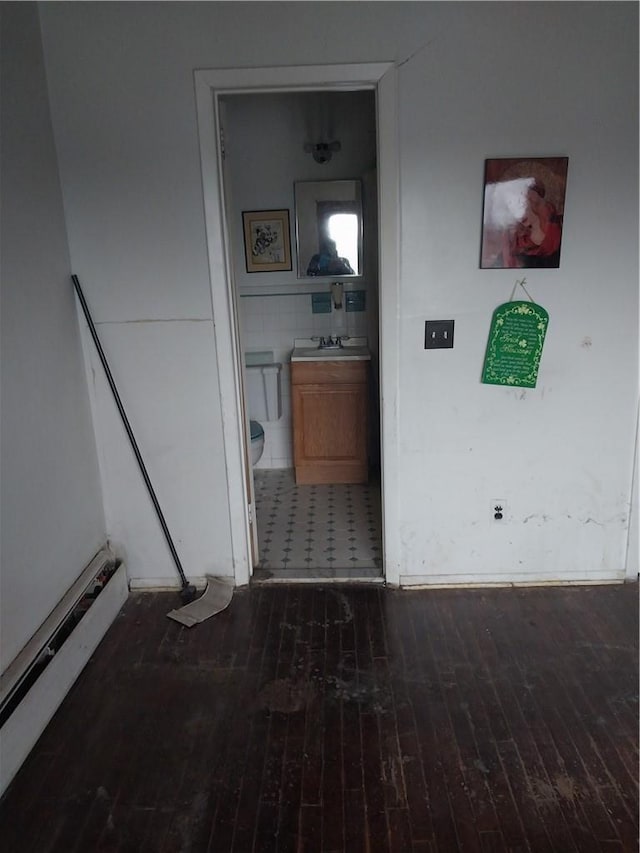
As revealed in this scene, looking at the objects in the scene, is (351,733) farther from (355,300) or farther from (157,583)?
(355,300)

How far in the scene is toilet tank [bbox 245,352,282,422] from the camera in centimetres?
404

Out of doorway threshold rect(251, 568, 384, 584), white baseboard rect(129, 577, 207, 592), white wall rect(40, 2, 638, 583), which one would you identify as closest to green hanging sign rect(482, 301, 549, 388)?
white wall rect(40, 2, 638, 583)

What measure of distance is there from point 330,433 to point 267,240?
1.39 meters

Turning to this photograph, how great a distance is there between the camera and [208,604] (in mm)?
2648

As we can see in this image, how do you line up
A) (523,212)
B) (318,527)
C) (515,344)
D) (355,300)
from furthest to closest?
(355,300)
(318,527)
(515,344)
(523,212)

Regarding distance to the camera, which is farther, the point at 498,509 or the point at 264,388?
the point at 264,388

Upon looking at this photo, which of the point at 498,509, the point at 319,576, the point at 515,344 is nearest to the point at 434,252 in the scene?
the point at 515,344

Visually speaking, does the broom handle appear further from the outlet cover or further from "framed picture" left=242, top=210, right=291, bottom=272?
the outlet cover

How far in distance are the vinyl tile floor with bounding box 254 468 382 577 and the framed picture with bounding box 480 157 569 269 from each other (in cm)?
152

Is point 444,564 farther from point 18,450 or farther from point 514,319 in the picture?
point 18,450

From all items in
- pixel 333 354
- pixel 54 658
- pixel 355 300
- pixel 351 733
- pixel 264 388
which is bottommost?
pixel 351 733

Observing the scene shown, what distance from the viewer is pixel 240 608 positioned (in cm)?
264

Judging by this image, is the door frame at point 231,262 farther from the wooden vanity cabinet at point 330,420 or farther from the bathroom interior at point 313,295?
the wooden vanity cabinet at point 330,420

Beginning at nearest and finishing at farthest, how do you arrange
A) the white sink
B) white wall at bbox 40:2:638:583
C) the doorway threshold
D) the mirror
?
1. white wall at bbox 40:2:638:583
2. the doorway threshold
3. the white sink
4. the mirror
